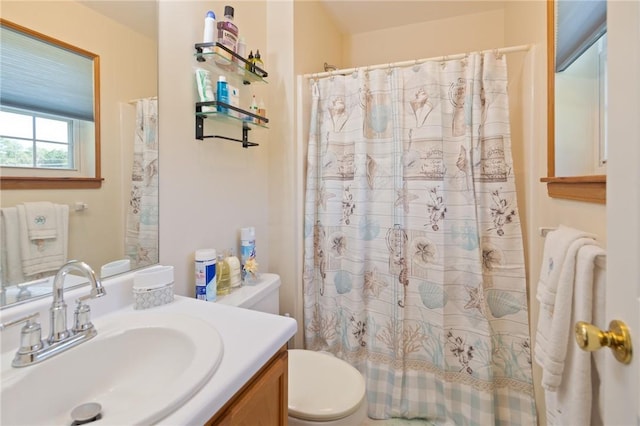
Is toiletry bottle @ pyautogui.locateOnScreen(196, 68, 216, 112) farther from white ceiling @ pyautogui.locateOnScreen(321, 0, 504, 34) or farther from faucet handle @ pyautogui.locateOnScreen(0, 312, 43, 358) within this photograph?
white ceiling @ pyautogui.locateOnScreen(321, 0, 504, 34)

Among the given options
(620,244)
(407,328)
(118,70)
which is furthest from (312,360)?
(118,70)

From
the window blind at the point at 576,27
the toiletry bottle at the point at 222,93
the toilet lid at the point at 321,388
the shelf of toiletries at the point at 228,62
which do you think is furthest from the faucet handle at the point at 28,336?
the window blind at the point at 576,27

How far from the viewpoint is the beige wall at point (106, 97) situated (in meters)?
0.78

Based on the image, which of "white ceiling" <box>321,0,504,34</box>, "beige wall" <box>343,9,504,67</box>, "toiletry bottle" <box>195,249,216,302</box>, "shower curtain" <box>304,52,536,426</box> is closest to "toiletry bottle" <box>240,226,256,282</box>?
"toiletry bottle" <box>195,249,216,302</box>

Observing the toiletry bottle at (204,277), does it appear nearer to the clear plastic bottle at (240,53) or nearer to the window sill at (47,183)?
the window sill at (47,183)

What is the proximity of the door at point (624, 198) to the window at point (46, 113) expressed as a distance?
3.97 ft

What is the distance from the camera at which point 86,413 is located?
0.64 metres

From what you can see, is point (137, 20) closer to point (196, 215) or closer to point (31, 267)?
point (196, 215)

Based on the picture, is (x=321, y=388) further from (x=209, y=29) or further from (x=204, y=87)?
(x=209, y=29)

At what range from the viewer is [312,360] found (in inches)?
55.0

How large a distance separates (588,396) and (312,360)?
3.29ft

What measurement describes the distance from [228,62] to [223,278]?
Answer: 3.09 feet

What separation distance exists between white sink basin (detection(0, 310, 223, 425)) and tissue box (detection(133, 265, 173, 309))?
0.04 meters

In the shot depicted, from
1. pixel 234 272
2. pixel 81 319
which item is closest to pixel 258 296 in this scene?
pixel 234 272
